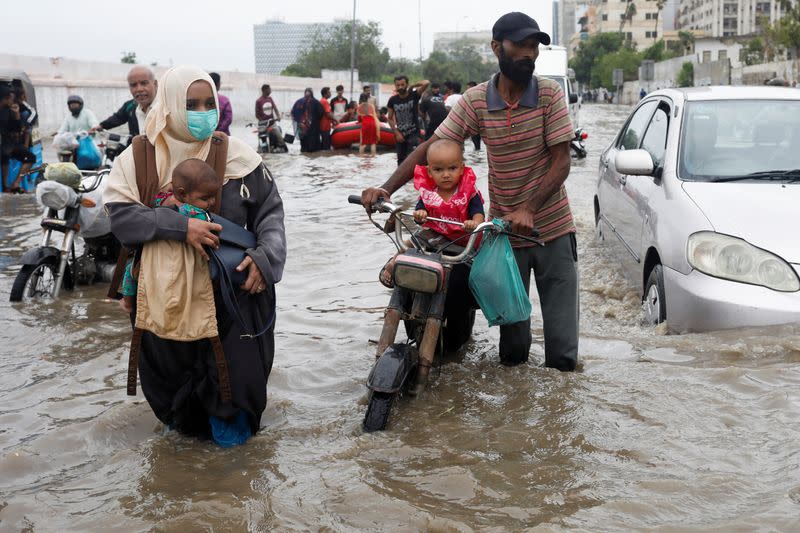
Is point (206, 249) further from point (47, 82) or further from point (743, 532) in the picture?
point (47, 82)

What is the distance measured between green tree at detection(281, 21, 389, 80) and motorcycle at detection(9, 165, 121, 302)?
285 ft

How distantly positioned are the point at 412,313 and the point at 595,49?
430 ft

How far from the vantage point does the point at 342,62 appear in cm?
9806

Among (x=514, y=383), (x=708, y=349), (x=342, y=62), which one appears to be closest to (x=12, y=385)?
(x=514, y=383)

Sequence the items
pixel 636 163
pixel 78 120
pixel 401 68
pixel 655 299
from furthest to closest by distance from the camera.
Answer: pixel 401 68 < pixel 78 120 < pixel 636 163 < pixel 655 299

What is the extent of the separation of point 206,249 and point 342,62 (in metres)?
96.8

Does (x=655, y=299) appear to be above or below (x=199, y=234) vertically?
below

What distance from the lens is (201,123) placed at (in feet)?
12.7

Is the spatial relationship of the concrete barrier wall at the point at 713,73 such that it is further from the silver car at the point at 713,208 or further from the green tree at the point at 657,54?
the silver car at the point at 713,208

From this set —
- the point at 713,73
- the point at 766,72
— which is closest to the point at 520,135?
the point at 766,72

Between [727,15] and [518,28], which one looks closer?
[518,28]

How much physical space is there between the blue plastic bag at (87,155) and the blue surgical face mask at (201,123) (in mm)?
6606

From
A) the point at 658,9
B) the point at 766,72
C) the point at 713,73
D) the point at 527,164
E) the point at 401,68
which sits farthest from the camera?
the point at 658,9

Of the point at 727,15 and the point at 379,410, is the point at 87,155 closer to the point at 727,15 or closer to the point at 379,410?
the point at 379,410
